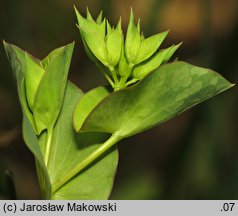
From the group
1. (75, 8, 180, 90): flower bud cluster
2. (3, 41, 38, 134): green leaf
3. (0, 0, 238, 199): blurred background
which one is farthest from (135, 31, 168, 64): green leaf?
(0, 0, 238, 199): blurred background

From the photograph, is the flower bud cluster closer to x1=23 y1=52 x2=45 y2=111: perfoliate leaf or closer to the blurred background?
x1=23 y1=52 x2=45 y2=111: perfoliate leaf

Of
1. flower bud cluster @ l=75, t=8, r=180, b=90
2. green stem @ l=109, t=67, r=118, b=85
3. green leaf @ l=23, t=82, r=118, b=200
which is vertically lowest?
green leaf @ l=23, t=82, r=118, b=200

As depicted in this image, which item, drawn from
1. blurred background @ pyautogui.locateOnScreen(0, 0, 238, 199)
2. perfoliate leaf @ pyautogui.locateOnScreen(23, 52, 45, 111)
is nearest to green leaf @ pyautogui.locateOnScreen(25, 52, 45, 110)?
perfoliate leaf @ pyautogui.locateOnScreen(23, 52, 45, 111)

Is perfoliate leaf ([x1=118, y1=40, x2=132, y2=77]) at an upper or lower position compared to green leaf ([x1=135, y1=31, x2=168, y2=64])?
lower

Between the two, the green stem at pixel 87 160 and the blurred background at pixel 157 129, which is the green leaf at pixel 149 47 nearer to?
the green stem at pixel 87 160

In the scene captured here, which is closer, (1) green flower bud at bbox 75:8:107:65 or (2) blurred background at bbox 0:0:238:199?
(1) green flower bud at bbox 75:8:107:65

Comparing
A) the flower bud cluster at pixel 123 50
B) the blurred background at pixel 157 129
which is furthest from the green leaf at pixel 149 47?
the blurred background at pixel 157 129
